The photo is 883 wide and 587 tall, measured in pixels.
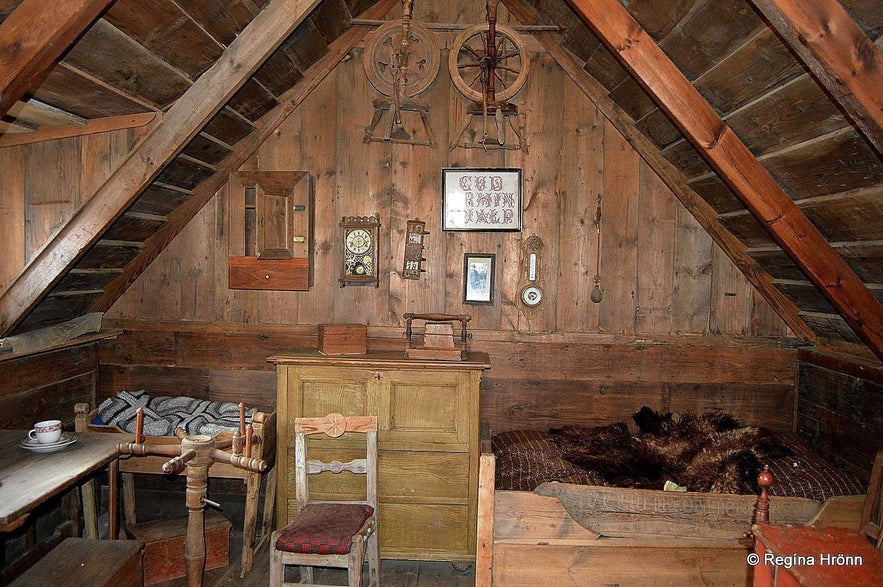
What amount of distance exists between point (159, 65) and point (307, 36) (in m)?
0.89

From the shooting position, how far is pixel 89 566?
208cm

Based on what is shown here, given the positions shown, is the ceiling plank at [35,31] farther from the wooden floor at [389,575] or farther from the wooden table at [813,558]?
the wooden table at [813,558]

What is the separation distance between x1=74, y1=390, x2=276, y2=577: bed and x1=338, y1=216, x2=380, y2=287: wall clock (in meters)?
0.92

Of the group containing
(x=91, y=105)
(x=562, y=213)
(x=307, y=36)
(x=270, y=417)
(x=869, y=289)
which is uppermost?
(x=307, y=36)

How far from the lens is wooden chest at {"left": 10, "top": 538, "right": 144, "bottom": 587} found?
1993 millimetres

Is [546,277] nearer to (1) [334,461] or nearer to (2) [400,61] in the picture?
(2) [400,61]

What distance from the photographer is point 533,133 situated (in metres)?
3.48

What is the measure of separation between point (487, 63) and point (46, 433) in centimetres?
270

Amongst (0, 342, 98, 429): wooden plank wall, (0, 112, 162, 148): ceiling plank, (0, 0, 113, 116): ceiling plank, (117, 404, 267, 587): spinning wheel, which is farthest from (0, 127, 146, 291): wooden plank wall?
(117, 404, 267, 587): spinning wheel

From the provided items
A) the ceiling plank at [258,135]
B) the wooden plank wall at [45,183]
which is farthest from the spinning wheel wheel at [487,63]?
the wooden plank wall at [45,183]

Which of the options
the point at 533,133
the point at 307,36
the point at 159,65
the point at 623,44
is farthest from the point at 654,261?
the point at 159,65

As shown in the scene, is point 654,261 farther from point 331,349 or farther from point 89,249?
point 89,249

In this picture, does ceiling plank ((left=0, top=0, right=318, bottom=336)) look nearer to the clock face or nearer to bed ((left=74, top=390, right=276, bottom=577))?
bed ((left=74, top=390, right=276, bottom=577))

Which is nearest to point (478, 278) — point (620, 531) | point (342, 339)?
point (342, 339)
